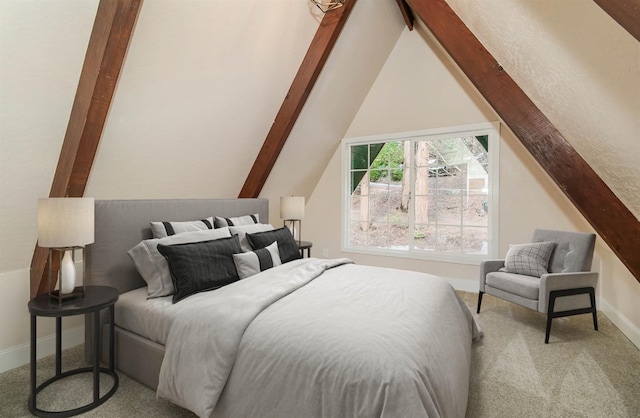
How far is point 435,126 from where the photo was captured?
421cm

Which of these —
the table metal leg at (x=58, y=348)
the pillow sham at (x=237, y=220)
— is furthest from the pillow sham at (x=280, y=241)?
the table metal leg at (x=58, y=348)

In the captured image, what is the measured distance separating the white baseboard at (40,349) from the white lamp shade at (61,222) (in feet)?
3.17

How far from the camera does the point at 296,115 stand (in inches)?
135

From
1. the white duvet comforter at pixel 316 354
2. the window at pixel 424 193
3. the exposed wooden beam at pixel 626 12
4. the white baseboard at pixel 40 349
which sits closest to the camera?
the exposed wooden beam at pixel 626 12

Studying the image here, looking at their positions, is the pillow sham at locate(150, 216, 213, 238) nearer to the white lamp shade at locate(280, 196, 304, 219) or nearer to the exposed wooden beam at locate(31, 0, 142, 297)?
the exposed wooden beam at locate(31, 0, 142, 297)

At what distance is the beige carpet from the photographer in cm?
182

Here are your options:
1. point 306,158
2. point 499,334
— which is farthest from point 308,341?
point 306,158

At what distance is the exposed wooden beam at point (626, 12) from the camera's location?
114 cm

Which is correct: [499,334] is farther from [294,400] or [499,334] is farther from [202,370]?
[202,370]

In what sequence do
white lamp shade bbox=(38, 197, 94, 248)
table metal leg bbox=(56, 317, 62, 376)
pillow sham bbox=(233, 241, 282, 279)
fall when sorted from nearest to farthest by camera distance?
1. white lamp shade bbox=(38, 197, 94, 248)
2. table metal leg bbox=(56, 317, 62, 376)
3. pillow sham bbox=(233, 241, 282, 279)

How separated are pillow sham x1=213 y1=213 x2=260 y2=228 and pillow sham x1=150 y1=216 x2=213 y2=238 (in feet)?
0.43

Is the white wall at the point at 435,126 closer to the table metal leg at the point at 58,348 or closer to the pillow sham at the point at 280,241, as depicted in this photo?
the pillow sham at the point at 280,241

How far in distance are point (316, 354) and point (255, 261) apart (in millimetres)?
1211

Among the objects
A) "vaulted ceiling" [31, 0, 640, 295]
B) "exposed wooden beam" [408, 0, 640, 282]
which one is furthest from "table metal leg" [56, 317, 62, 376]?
"exposed wooden beam" [408, 0, 640, 282]
